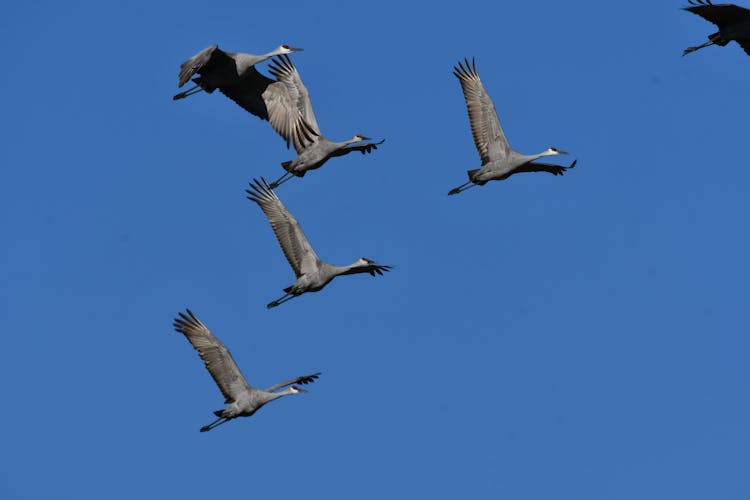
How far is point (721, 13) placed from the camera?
27250 millimetres

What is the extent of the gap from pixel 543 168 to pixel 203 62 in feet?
25.1

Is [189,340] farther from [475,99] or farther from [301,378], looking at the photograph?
[475,99]

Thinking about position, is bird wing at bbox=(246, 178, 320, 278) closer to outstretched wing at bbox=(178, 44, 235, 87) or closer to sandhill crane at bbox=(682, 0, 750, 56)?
outstretched wing at bbox=(178, 44, 235, 87)

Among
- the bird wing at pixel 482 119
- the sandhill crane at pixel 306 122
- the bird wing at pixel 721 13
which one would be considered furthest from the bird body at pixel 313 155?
the bird wing at pixel 721 13

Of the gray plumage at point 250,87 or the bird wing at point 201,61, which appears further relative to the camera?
the gray plumage at point 250,87

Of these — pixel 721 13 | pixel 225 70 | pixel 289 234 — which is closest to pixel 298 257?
pixel 289 234

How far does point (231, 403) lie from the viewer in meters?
27.8

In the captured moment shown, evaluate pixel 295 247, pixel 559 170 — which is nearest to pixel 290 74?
pixel 295 247

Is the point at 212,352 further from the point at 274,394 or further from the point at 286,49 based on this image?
the point at 286,49

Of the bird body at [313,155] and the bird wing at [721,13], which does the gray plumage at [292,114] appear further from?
the bird wing at [721,13]

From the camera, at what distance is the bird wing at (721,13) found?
26.8 meters

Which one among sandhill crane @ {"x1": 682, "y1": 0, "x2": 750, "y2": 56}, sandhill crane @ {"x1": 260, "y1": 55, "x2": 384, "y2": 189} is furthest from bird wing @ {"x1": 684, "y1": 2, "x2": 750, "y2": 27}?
sandhill crane @ {"x1": 260, "y1": 55, "x2": 384, "y2": 189}

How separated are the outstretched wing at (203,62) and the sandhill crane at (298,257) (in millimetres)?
2558

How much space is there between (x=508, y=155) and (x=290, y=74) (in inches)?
181
